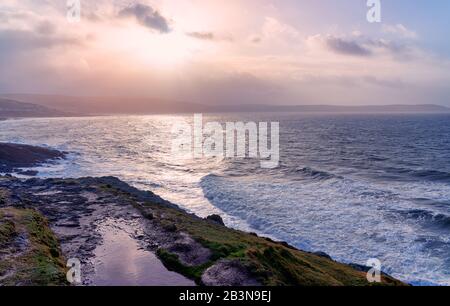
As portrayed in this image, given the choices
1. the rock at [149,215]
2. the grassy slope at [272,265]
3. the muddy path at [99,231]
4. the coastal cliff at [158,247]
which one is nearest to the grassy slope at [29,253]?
the coastal cliff at [158,247]

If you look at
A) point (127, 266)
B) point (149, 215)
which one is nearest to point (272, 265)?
point (127, 266)

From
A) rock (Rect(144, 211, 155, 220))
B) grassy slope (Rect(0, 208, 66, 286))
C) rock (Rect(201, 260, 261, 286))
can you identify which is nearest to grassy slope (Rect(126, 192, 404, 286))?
rock (Rect(201, 260, 261, 286))

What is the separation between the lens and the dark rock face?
57.6 m

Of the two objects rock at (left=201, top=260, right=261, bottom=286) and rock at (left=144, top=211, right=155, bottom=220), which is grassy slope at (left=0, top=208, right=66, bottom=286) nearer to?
rock at (left=201, top=260, right=261, bottom=286)

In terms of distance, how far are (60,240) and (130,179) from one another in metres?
30.4

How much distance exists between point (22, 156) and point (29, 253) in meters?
50.9

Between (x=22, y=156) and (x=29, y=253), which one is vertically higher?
(x=22, y=156)

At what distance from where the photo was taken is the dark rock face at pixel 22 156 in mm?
57619

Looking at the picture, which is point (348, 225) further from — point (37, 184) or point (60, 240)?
point (37, 184)

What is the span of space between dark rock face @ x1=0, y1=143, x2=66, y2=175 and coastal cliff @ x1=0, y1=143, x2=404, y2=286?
27.7 m

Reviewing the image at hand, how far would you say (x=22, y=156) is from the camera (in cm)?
6328

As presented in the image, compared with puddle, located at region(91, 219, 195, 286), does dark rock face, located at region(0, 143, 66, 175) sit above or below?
above

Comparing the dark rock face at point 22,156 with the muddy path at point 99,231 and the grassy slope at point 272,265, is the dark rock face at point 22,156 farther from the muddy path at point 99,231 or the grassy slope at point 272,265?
the grassy slope at point 272,265

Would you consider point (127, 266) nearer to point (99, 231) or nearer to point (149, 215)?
point (99, 231)
